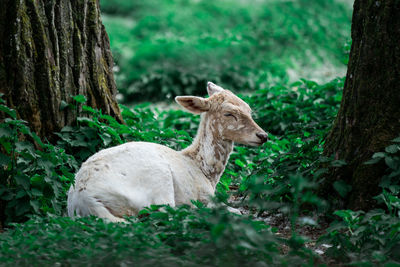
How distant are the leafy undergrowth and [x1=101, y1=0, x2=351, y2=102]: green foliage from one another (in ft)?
20.4

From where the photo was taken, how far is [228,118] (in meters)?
5.46

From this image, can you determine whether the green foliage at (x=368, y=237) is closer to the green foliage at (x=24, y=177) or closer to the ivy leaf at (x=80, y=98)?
the green foliage at (x=24, y=177)

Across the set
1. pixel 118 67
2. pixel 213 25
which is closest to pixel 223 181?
pixel 118 67

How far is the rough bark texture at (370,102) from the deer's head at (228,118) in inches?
37.6

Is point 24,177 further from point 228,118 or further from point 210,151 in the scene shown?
point 228,118

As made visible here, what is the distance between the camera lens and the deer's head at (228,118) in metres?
5.43

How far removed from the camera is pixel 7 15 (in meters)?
5.27

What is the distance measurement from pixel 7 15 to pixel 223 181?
2.79 meters

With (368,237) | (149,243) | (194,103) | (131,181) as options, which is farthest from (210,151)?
(149,243)

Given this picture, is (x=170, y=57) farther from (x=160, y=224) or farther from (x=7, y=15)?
(x=160, y=224)

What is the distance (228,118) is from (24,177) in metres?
1.89

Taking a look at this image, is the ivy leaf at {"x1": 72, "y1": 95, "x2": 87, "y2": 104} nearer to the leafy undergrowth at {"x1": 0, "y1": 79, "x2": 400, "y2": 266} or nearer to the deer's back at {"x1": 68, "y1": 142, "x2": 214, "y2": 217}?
the leafy undergrowth at {"x1": 0, "y1": 79, "x2": 400, "y2": 266}

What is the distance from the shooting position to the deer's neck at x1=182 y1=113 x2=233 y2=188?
5.47m

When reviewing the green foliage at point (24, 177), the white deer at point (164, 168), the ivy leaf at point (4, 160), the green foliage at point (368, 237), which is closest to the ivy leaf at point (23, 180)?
the green foliage at point (24, 177)
